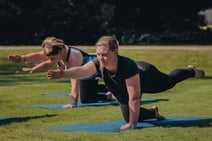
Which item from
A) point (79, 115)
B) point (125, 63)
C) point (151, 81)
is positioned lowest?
point (79, 115)

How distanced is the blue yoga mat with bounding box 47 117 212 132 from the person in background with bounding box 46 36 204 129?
0.14m

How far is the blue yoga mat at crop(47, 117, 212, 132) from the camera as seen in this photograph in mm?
7648

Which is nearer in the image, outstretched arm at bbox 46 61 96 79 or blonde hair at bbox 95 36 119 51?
outstretched arm at bbox 46 61 96 79

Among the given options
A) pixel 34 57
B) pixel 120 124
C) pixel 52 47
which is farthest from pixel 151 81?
pixel 34 57

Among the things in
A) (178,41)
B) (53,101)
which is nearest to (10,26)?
(178,41)

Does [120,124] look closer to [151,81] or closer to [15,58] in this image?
[151,81]

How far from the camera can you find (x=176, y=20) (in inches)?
1681

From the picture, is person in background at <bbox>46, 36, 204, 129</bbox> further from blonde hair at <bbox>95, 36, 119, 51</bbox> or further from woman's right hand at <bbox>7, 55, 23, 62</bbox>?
woman's right hand at <bbox>7, 55, 23, 62</bbox>

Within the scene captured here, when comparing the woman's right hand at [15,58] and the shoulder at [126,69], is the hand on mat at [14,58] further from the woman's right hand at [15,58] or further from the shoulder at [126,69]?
the shoulder at [126,69]

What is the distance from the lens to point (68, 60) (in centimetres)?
948

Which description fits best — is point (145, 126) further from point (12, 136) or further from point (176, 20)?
point (176, 20)

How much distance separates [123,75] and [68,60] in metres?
2.14

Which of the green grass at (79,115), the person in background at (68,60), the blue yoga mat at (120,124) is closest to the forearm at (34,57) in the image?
the person in background at (68,60)

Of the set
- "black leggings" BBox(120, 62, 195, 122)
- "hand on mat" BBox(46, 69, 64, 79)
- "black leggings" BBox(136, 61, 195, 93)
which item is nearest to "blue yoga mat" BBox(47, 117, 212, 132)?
"black leggings" BBox(120, 62, 195, 122)
